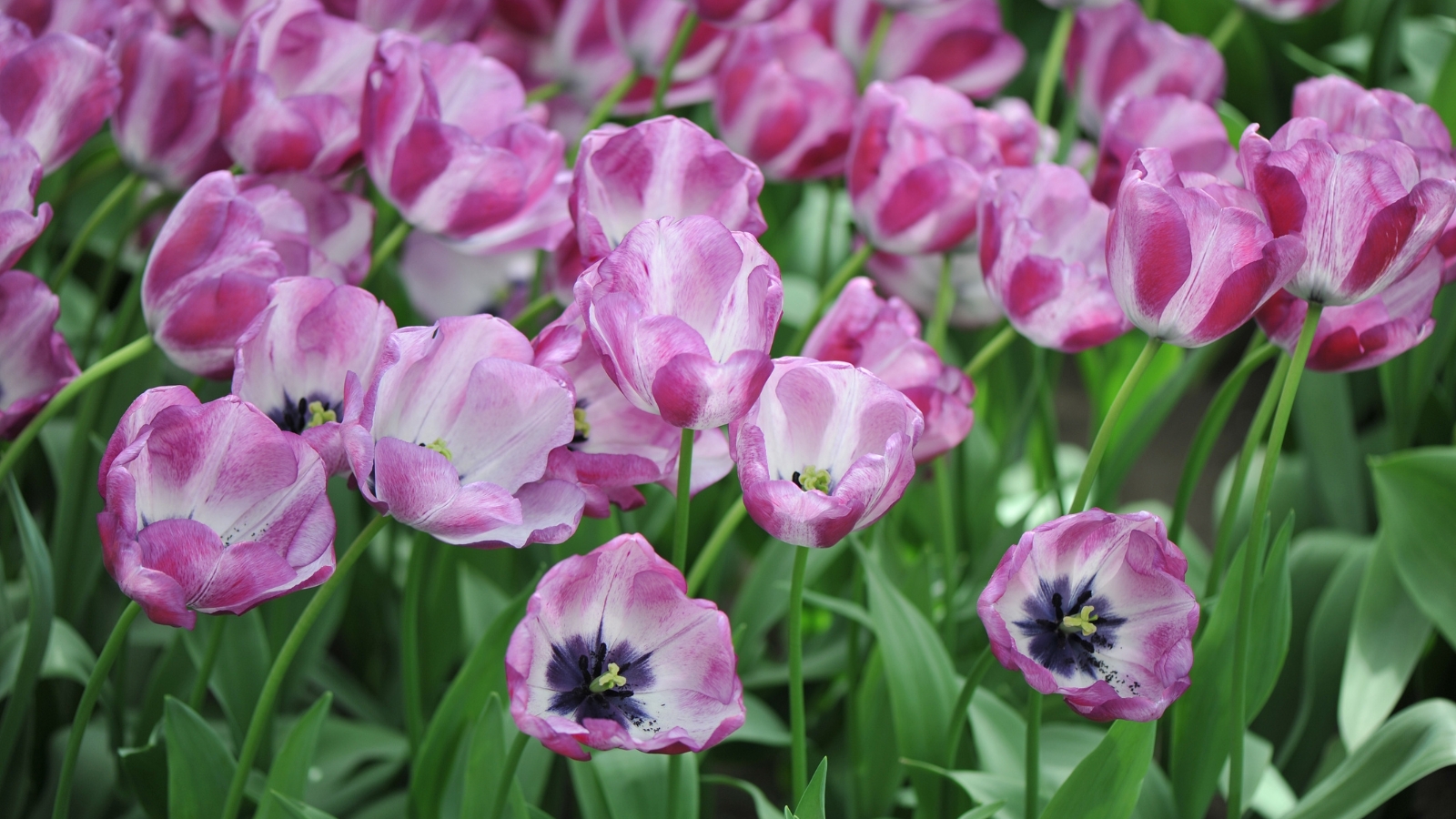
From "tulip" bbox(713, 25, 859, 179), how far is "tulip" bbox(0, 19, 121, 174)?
0.44 meters

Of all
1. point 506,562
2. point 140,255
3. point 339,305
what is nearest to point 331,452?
point 339,305

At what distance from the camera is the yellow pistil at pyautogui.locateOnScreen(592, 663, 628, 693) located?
0.53m

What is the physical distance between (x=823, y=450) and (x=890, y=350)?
115mm

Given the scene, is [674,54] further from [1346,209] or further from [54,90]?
[1346,209]

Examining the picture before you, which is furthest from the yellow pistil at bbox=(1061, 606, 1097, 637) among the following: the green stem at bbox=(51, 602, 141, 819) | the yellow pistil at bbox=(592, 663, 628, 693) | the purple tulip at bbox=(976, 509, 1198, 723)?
the green stem at bbox=(51, 602, 141, 819)

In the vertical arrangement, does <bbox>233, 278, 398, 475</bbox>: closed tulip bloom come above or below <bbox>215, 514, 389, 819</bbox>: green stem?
above

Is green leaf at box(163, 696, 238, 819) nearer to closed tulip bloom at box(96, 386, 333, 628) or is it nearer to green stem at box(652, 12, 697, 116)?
closed tulip bloom at box(96, 386, 333, 628)

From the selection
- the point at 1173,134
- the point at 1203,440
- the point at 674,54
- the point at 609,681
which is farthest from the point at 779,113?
the point at 609,681

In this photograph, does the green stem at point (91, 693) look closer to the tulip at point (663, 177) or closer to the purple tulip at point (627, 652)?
the purple tulip at point (627, 652)

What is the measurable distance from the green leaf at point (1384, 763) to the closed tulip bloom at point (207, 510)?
2.04 ft

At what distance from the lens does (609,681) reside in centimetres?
53

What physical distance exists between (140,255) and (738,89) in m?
0.64

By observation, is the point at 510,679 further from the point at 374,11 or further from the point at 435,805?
the point at 374,11

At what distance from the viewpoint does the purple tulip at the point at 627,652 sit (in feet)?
1.69
